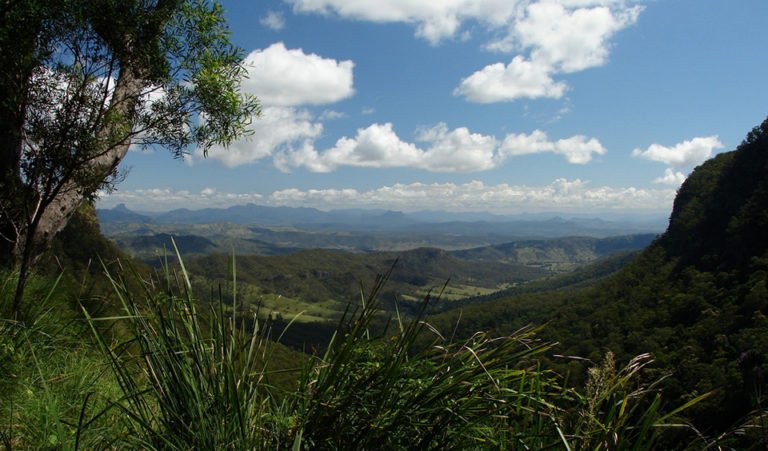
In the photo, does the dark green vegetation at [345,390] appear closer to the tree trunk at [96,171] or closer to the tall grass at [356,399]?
the tall grass at [356,399]

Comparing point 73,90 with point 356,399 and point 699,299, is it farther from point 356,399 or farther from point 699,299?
point 699,299

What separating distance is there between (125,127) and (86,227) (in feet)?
195

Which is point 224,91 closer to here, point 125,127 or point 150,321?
point 125,127

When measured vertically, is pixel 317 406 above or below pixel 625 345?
above

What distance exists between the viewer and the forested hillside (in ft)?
123

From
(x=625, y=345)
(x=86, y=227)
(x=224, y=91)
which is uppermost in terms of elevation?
(x=224, y=91)

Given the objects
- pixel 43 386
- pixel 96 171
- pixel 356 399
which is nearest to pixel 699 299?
pixel 96 171

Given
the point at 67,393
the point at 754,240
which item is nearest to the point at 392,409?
the point at 67,393

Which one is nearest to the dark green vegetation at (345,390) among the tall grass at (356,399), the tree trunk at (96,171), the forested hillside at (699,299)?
the tall grass at (356,399)

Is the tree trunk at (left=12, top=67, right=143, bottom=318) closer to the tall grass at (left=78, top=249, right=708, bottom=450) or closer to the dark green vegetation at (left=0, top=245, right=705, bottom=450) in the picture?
the dark green vegetation at (left=0, top=245, right=705, bottom=450)

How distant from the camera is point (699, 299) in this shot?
5594 cm

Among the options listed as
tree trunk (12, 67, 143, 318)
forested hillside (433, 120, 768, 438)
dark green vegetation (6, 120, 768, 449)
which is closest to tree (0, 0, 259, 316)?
→ tree trunk (12, 67, 143, 318)

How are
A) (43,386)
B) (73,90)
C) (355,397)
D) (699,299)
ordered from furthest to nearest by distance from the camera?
(699,299) < (73,90) < (43,386) < (355,397)

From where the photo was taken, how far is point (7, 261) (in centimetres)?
537
